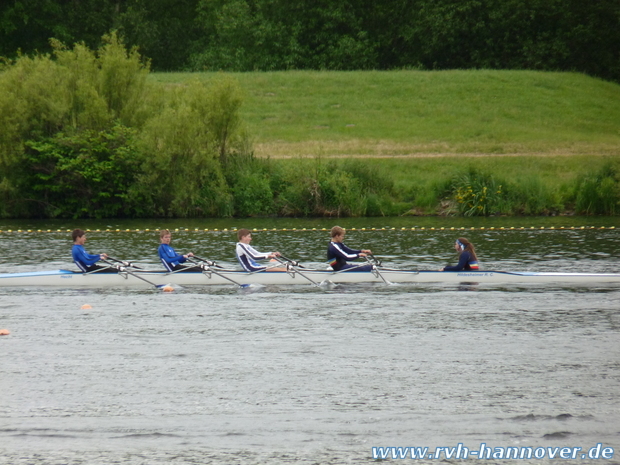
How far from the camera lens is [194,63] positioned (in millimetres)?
74688

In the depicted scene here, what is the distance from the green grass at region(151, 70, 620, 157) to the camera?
49188 millimetres

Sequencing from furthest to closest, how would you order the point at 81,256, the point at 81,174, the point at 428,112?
the point at 428,112, the point at 81,174, the point at 81,256

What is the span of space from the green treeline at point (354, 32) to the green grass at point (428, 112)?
253 inches

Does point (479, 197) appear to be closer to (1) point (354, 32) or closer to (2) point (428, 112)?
(2) point (428, 112)

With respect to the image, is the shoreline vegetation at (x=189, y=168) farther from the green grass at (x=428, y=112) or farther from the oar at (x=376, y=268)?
the oar at (x=376, y=268)

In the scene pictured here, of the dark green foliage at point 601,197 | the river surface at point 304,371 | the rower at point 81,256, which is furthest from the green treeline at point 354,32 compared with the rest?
the rower at point 81,256

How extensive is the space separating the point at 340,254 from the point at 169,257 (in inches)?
162

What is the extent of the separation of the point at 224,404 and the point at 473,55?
2459 inches

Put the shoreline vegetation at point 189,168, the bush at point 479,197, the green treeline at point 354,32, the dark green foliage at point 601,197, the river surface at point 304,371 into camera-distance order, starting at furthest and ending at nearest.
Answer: the green treeline at point 354,32, the shoreline vegetation at point 189,168, the bush at point 479,197, the dark green foliage at point 601,197, the river surface at point 304,371

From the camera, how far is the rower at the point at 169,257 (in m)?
21.2

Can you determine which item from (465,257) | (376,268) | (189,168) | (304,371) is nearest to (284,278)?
(376,268)

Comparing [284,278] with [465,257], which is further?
[284,278]

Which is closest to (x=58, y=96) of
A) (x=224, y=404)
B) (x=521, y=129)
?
(x=521, y=129)

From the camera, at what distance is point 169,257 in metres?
21.4
